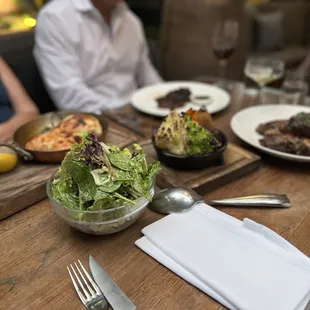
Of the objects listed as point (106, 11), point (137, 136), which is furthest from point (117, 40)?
point (137, 136)

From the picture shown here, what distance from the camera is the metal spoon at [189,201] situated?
3.22ft

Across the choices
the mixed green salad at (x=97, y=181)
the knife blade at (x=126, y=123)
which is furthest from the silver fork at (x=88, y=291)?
the knife blade at (x=126, y=123)

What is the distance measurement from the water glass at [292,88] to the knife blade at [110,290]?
1.33 meters

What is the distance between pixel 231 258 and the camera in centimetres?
81

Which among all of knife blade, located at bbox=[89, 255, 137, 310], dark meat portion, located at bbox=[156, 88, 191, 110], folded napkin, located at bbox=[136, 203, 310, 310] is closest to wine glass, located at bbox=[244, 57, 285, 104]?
dark meat portion, located at bbox=[156, 88, 191, 110]

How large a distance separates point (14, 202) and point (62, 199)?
0.20m

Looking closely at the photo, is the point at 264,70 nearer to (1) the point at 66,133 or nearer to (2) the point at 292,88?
(2) the point at 292,88

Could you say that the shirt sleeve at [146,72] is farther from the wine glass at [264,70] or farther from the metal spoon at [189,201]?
the metal spoon at [189,201]

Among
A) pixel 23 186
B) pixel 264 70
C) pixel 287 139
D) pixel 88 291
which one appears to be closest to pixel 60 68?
pixel 264 70

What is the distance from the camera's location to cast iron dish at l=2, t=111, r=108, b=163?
1.13 meters

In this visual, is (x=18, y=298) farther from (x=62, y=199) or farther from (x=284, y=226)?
(x=284, y=226)

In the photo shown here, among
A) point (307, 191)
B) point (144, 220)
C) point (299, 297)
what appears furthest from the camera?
point (307, 191)

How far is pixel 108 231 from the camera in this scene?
0.89 meters

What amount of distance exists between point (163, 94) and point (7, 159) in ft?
3.07
